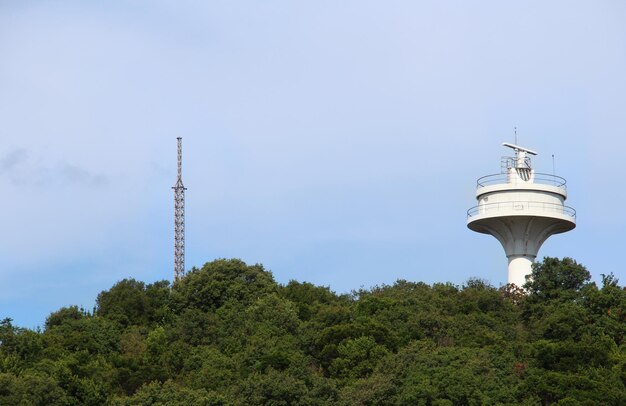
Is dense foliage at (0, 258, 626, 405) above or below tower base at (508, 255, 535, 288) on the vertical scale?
below

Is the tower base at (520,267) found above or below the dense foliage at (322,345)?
above

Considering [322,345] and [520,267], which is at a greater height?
[520,267]

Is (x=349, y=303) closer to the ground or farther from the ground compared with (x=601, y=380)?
farther from the ground

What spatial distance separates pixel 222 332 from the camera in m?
67.5

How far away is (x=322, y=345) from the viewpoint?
2452 inches

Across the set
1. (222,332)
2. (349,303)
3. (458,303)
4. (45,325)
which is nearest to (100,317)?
(45,325)

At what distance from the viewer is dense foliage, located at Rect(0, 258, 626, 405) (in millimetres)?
54003

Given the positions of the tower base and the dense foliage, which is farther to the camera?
the tower base

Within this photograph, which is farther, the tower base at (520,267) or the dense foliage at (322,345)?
the tower base at (520,267)

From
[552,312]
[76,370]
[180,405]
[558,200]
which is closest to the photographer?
[180,405]

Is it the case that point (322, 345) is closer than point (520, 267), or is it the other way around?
point (322, 345)

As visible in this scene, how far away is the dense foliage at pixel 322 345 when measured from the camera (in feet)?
177

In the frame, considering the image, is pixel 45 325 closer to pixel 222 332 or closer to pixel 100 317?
pixel 100 317

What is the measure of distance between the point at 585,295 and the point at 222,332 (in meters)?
17.7
